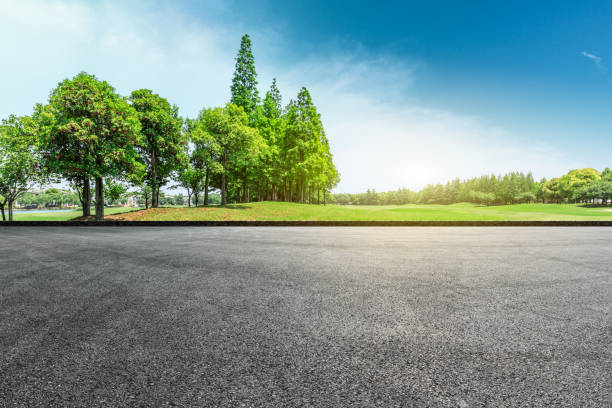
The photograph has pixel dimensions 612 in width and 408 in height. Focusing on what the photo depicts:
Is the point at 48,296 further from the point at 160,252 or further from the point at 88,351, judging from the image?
the point at 160,252

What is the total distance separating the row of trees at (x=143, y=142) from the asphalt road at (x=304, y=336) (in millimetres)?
18017

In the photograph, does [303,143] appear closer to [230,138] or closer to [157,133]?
[230,138]

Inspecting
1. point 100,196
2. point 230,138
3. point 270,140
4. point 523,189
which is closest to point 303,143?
point 270,140

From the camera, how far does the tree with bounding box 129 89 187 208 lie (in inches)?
1033

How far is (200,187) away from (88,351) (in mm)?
46696

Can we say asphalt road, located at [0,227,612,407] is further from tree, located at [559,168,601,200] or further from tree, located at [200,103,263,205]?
tree, located at [559,168,601,200]

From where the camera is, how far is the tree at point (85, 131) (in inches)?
776

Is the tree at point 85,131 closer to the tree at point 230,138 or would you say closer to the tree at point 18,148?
the tree at point 18,148

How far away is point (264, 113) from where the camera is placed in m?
42.7

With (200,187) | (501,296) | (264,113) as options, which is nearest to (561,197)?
(264,113)

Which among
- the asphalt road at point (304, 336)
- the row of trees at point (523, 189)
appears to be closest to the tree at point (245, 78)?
the asphalt road at point (304, 336)

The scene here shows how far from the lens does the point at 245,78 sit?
40.2 meters

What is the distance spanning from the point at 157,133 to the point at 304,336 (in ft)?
94.6

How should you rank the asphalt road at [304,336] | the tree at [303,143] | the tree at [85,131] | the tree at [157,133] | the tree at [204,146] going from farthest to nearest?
1. the tree at [303,143]
2. the tree at [204,146]
3. the tree at [157,133]
4. the tree at [85,131]
5. the asphalt road at [304,336]
